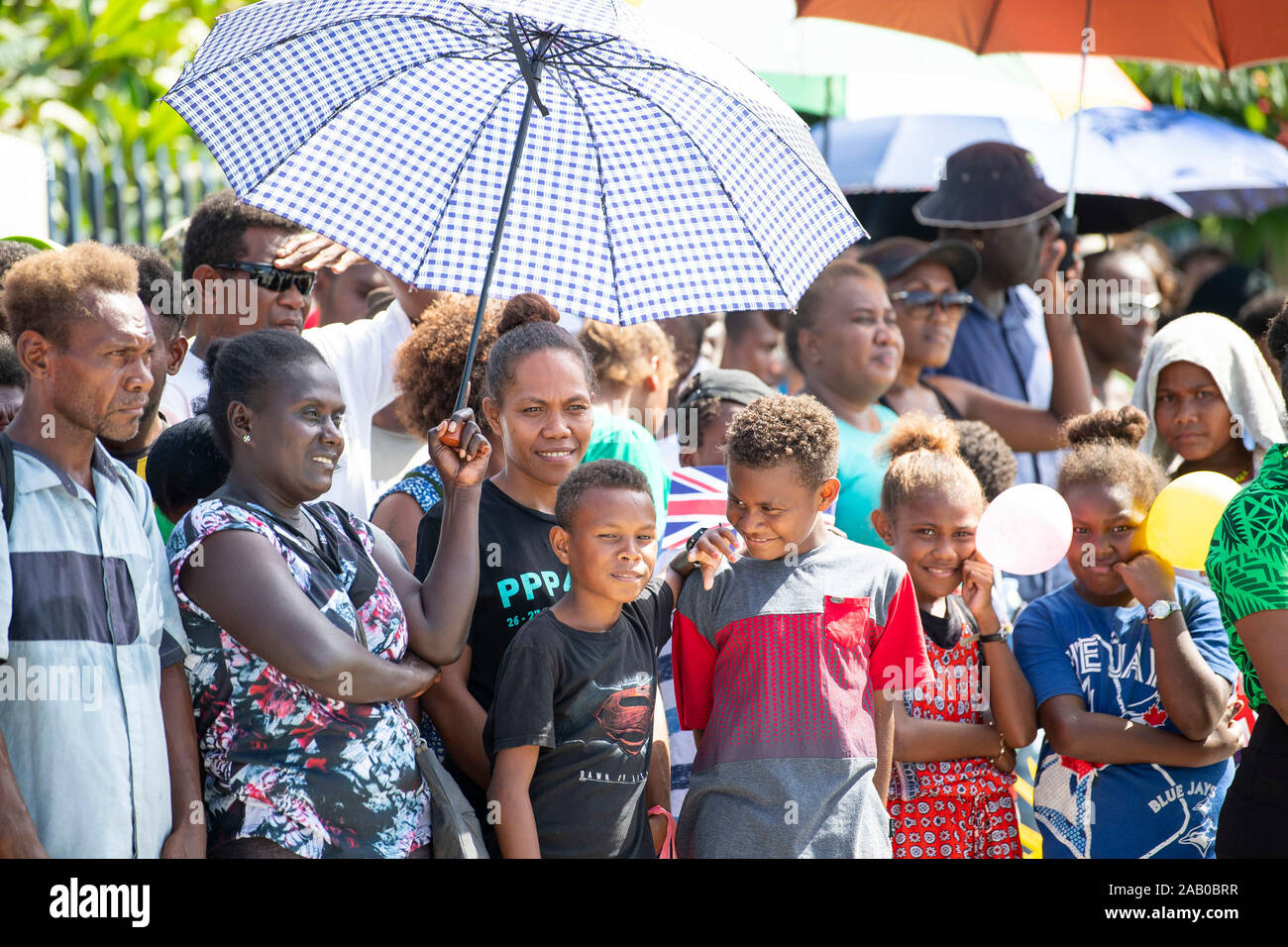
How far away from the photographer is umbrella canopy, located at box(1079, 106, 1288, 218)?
6.97 meters

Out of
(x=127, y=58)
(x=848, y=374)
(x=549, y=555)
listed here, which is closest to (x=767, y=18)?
(x=848, y=374)

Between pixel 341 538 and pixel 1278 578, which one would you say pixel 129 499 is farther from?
pixel 1278 578

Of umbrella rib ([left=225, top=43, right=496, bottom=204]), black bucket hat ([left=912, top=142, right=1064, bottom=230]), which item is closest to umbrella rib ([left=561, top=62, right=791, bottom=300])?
umbrella rib ([left=225, top=43, right=496, bottom=204])

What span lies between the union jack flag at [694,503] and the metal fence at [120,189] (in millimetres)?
4975

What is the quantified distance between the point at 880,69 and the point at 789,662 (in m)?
3.94

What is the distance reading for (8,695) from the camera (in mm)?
2672

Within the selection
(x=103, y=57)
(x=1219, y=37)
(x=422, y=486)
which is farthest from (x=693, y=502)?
(x=103, y=57)

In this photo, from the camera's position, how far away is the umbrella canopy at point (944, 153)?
21.6ft

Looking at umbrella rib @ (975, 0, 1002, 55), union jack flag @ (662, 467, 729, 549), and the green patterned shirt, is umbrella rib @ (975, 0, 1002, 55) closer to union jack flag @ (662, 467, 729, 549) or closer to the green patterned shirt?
union jack flag @ (662, 467, 729, 549)

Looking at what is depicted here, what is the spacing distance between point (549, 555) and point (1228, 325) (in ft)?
9.46

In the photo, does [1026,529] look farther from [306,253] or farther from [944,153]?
[944,153]

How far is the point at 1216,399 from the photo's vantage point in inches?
192

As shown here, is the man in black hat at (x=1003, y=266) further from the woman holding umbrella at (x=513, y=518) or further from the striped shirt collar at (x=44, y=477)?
the striped shirt collar at (x=44, y=477)

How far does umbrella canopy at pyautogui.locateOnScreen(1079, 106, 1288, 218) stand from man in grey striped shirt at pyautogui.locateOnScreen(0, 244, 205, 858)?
5.54 meters
